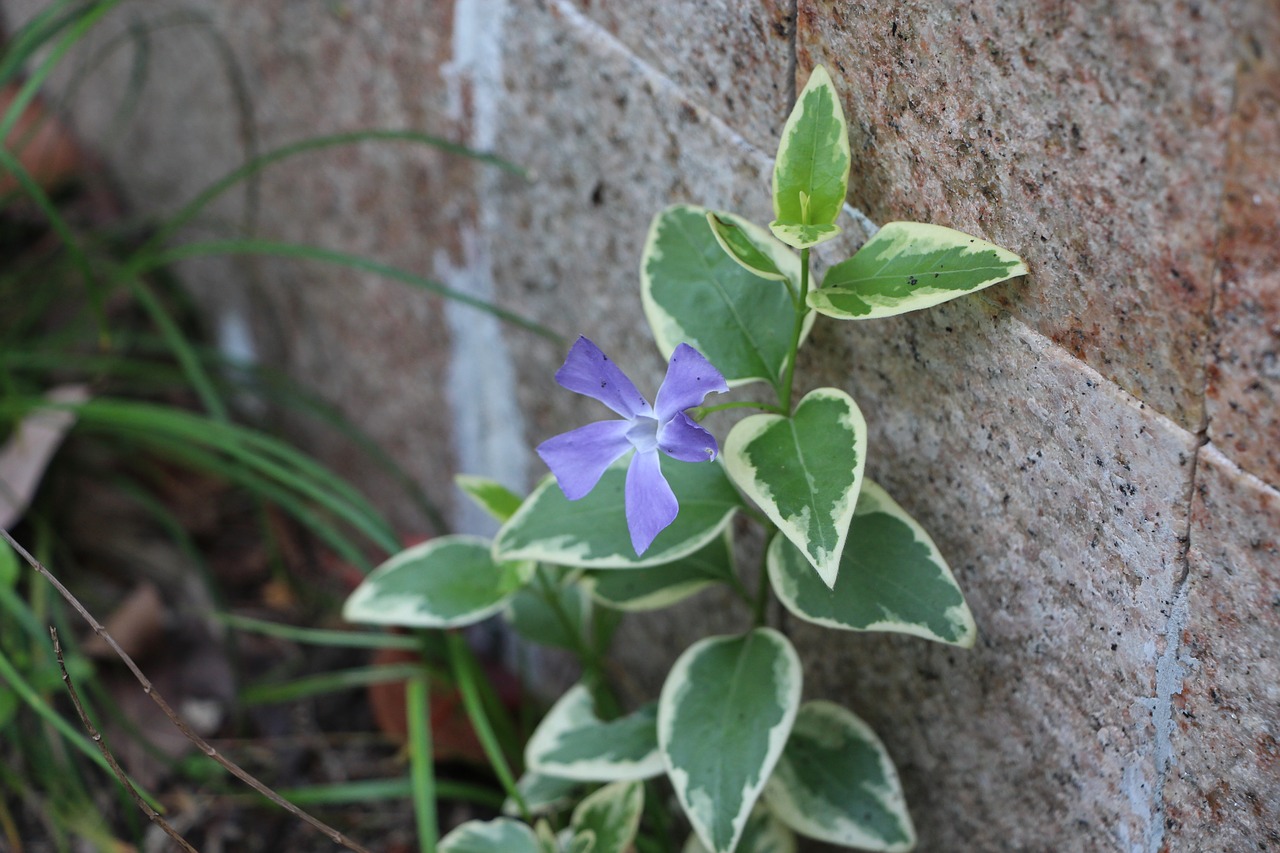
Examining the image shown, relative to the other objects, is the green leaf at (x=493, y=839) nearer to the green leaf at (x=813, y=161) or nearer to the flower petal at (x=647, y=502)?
the flower petal at (x=647, y=502)

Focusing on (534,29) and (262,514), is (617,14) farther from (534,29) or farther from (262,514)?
(262,514)

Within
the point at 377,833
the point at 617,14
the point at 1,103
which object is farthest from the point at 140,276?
the point at 617,14

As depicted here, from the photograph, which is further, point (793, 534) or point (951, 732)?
point (951, 732)

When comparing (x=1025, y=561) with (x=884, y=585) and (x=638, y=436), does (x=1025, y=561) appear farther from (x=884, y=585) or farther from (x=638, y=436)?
(x=638, y=436)

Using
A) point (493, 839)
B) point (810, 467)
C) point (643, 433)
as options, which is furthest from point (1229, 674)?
point (493, 839)

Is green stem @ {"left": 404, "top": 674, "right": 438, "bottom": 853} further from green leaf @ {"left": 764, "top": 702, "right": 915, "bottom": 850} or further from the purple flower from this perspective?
the purple flower

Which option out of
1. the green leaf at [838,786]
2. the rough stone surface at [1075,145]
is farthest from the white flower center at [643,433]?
the green leaf at [838,786]
